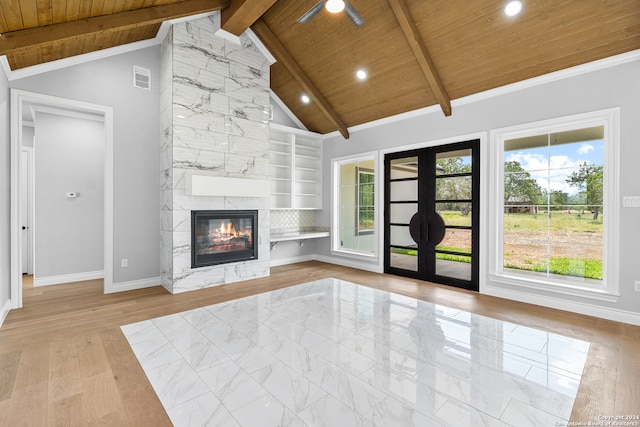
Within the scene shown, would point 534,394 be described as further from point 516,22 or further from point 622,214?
point 516,22

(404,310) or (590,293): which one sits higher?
(590,293)

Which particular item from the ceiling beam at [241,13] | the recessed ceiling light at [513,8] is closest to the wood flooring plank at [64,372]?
the ceiling beam at [241,13]

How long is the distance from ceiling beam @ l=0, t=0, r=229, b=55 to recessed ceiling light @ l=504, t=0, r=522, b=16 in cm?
388

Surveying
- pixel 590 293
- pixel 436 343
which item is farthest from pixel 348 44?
pixel 590 293

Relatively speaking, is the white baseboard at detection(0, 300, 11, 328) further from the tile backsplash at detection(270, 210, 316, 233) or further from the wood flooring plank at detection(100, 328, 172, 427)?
the tile backsplash at detection(270, 210, 316, 233)

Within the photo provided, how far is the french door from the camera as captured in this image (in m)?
4.91

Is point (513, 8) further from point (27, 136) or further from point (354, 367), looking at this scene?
point (27, 136)

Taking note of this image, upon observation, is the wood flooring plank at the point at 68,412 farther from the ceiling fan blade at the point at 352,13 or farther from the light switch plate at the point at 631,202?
the light switch plate at the point at 631,202

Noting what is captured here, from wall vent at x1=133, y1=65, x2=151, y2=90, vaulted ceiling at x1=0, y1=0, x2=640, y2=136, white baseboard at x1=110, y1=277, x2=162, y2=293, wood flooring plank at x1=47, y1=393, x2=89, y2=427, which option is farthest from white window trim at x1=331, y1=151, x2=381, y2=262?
wood flooring plank at x1=47, y1=393, x2=89, y2=427

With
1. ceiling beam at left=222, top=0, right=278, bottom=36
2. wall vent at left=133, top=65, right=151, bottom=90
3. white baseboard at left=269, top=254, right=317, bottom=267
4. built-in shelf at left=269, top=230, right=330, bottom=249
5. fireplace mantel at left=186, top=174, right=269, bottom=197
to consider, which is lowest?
white baseboard at left=269, top=254, right=317, bottom=267

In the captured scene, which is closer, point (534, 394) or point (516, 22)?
point (534, 394)

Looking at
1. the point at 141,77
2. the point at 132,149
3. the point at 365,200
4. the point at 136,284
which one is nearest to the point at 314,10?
the point at 141,77

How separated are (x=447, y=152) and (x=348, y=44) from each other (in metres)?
2.41

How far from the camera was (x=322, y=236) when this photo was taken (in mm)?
7020
